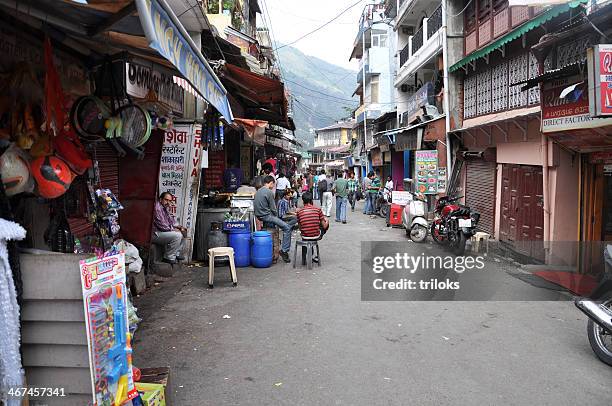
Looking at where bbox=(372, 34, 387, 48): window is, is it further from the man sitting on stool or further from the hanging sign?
the hanging sign

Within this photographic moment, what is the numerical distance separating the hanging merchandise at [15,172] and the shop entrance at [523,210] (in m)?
9.71

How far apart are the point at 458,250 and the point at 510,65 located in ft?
17.1

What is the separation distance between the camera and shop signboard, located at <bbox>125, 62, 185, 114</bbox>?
5.80 meters

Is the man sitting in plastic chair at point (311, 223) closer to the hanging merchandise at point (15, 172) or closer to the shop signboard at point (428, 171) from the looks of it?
the hanging merchandise at point (15, 172)

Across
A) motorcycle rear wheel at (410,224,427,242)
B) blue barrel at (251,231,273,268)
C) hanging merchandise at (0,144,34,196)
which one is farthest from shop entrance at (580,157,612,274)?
hanging merchandise at (0,144,34,196)

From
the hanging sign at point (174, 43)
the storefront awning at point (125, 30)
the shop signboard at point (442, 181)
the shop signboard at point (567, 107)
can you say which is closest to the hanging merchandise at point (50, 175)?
the storefront awning at point (125, 30)

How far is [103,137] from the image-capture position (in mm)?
5621

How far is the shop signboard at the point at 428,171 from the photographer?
16.8 m

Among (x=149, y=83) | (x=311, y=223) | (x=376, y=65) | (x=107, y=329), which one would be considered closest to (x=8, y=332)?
(x=107, y=329)

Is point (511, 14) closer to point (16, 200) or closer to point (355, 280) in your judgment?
point (355, 280)

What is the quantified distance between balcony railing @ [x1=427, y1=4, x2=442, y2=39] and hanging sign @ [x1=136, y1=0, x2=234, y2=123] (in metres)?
15.5

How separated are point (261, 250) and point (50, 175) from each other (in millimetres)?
5708

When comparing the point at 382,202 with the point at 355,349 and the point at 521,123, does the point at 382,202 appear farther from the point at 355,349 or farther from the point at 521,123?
the point at 355,349

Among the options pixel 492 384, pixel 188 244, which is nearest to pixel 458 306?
pixel 492 384
